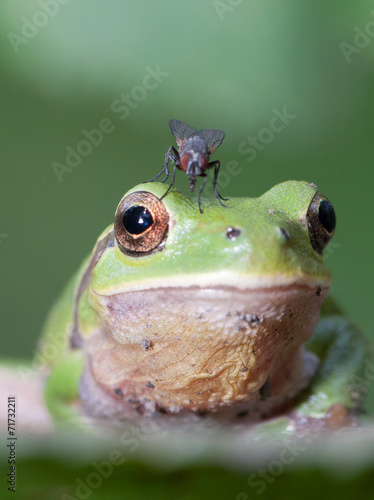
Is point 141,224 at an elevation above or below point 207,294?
above

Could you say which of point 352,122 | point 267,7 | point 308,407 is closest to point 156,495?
point 308,407

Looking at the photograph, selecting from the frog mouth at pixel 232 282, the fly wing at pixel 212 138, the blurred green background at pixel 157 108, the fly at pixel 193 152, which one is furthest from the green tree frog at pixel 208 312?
the blurred green background at pixel 157 108

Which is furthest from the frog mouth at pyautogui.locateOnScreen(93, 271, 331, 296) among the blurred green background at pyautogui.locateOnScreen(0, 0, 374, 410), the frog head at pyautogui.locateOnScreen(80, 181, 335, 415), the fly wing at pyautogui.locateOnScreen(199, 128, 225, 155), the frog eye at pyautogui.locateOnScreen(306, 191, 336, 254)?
the blurred green background at pyautogui.locateOnScreen(0, 0, 374, 410)

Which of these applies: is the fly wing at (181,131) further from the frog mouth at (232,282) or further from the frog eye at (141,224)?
the frog mouth at (232,282)

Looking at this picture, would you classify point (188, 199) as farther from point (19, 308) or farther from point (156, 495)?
point (19, 308)

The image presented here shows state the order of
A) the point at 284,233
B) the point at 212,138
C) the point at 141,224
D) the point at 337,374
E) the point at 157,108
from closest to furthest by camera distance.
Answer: the point at 284,233 → the point at 141,224 → the point at 212,138 → the point at 337,374 → the point at 157,108

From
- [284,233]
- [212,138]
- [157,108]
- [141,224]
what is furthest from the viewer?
[157,108]

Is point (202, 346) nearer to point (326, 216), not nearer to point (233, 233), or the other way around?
point (233, 233)

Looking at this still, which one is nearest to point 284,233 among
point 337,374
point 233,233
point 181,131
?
point 233,233
